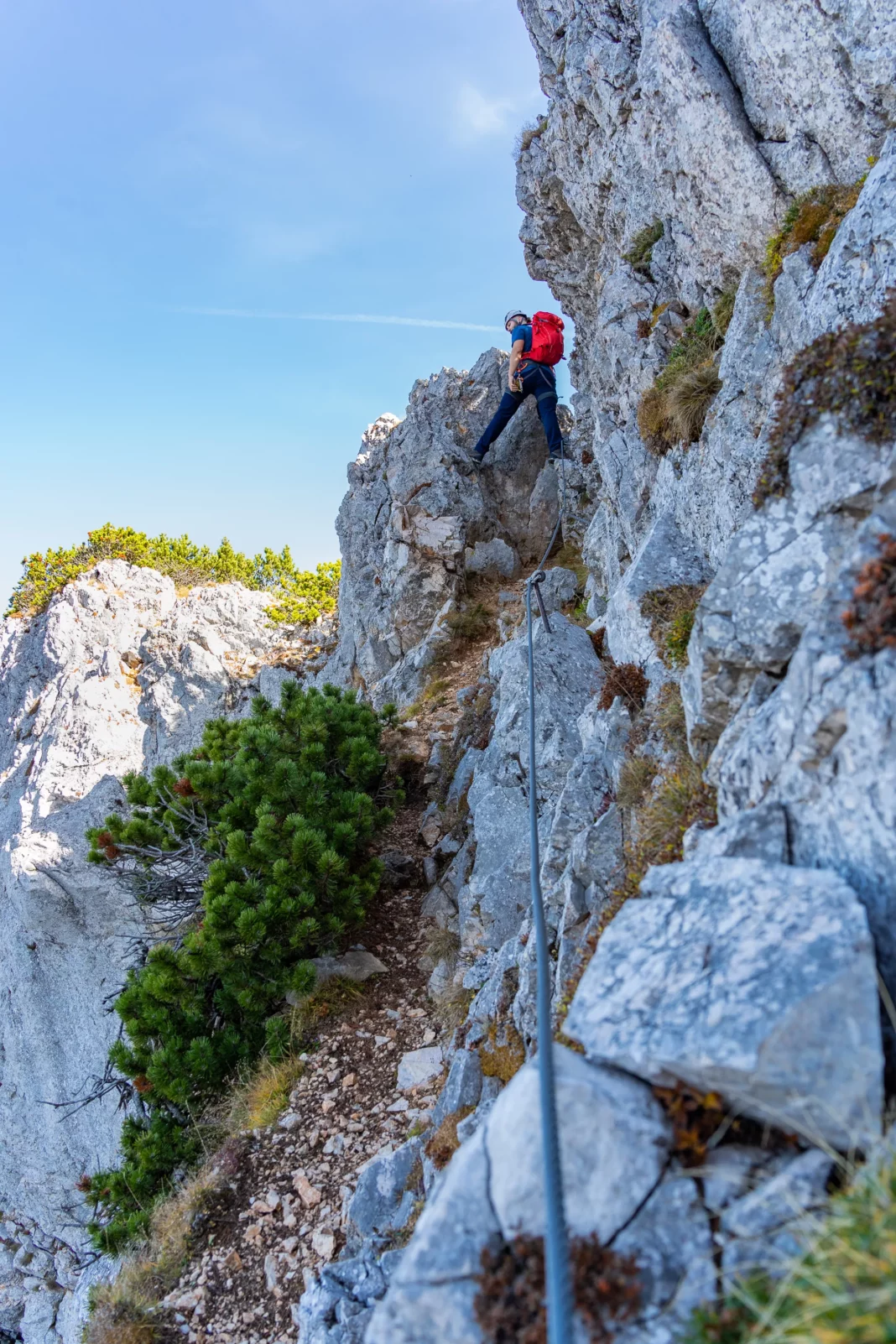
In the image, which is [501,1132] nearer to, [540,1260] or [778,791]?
[540,1260]

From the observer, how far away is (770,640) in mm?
5059

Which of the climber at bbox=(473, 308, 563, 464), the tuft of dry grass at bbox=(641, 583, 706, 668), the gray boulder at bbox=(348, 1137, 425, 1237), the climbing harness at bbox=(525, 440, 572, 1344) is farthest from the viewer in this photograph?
the climber at bbox=(473, 308, 563, 464)

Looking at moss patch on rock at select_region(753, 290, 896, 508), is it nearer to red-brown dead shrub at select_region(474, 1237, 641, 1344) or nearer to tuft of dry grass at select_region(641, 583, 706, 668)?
tuft of dry grass at select_region(641, 583, 706, 668)

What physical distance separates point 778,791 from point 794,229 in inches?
325

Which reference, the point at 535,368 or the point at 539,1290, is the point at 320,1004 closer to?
the point at 539,1290

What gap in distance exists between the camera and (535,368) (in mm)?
19328

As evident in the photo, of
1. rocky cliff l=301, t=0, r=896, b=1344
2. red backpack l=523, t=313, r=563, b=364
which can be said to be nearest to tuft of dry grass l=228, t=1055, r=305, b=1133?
rocky cliff l=301, t=0, r=896, b=1344

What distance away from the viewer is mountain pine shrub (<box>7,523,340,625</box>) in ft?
87.0

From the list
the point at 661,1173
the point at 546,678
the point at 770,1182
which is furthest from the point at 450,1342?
the point at 546,678

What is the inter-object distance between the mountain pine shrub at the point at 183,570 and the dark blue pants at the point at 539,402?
1043 centimetres

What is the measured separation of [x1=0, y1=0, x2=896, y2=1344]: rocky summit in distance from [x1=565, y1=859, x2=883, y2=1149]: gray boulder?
0.06 ft

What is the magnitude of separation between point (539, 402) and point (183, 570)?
1540 cm

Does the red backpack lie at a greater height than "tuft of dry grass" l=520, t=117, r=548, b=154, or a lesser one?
lesser

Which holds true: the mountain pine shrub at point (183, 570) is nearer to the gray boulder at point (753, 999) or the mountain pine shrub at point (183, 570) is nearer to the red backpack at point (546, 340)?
the red backpack at point (546, 340)
